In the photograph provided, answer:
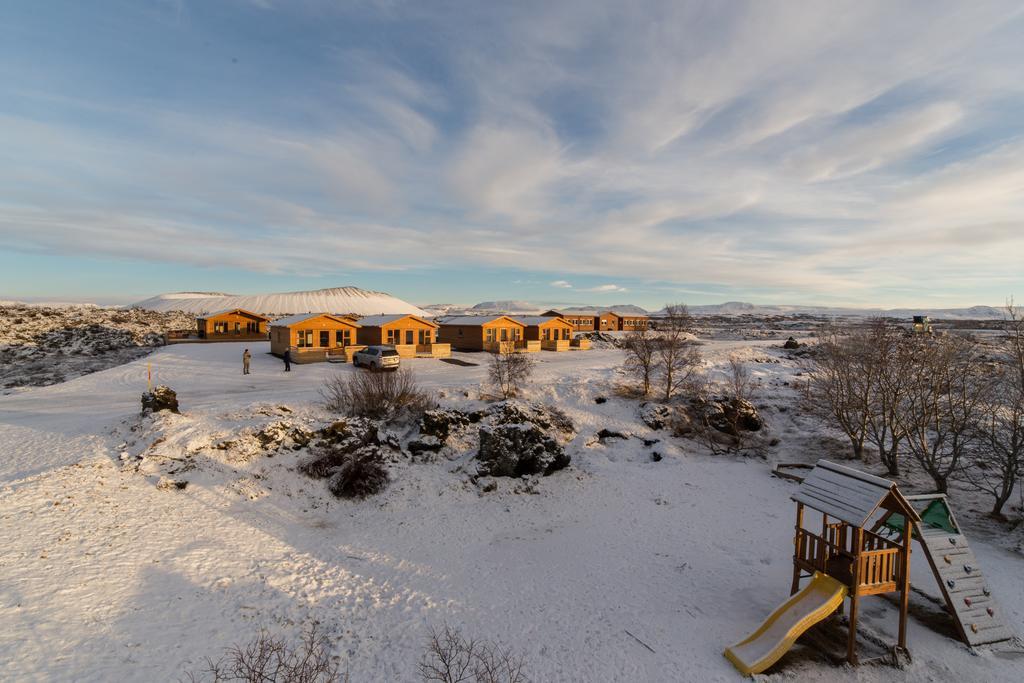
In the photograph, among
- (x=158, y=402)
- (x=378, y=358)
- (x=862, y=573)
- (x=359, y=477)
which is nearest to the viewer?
(x=862, y=573)

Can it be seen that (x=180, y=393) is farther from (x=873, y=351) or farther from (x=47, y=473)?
(x=873, y=351)

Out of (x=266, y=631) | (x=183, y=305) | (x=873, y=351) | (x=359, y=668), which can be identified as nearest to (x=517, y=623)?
(x=359, y=668)

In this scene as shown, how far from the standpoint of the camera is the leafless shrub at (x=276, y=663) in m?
8.00

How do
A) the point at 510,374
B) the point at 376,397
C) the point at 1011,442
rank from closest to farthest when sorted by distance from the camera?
the point at 1011,442 → the point at 376,397 → the point at 510,374

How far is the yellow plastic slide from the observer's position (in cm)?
988

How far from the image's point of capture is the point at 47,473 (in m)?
15.0

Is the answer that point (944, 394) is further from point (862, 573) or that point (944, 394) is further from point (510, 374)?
point (510, 374)

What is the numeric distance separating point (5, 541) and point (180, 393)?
644 inches

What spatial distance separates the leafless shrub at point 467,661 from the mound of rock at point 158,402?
17258 mm

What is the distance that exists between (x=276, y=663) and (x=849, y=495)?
1333 centimetres

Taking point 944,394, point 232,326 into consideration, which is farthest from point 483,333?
point 944,394

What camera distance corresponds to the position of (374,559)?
46.9 feet

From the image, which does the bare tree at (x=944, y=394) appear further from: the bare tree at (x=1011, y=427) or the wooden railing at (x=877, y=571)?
the wooden railing at (x=877, y=571)

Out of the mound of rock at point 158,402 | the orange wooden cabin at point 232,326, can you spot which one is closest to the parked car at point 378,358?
the mound of rock at point 158,402
